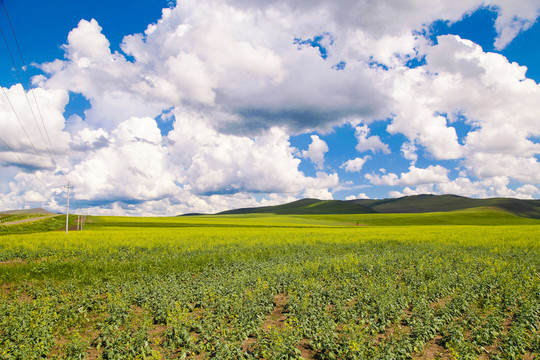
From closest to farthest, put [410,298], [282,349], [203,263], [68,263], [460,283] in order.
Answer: [282,349], [410,298], [460,283], [68,263], [203,263]

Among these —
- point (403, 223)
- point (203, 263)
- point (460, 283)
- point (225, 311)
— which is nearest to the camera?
point (225, 311)

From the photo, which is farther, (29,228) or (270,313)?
(29,228)

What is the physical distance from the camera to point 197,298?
15344 mm

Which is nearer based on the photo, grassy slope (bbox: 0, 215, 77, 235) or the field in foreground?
the field in foreground

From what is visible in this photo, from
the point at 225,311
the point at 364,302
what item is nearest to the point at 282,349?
the point at 225,311

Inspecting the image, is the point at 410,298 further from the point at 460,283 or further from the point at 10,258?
the point at 10,258

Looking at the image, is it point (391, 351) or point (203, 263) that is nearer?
point (391, 351)

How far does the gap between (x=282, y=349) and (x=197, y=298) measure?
7.15 meters

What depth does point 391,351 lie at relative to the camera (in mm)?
9586

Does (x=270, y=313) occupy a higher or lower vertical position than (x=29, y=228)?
higher

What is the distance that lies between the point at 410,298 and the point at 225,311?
28.0ft

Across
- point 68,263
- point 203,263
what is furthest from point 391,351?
point 68,263

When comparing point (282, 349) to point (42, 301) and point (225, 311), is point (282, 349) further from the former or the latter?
point (42, 301)

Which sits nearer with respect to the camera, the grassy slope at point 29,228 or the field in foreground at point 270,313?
the field in foreground at point 270,313
